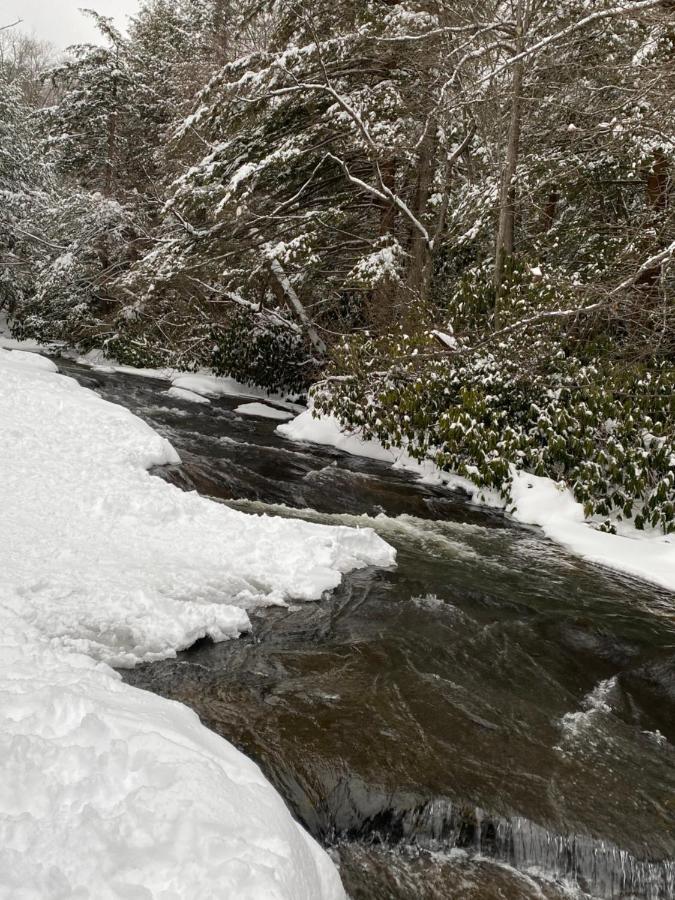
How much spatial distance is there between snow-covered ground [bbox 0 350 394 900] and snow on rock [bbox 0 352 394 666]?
13 mm

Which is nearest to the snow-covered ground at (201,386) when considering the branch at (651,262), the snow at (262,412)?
the snow at (262,412)

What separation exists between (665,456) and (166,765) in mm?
Answer: 6377

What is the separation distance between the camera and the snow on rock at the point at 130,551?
11.5ft

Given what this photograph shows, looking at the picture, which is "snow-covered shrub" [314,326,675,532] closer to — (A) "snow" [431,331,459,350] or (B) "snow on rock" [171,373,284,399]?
(A) "snow" [431,331,459,350]

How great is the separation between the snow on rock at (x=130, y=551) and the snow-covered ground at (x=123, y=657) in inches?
0.5

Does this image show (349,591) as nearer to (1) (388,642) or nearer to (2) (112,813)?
(1) (388,642)

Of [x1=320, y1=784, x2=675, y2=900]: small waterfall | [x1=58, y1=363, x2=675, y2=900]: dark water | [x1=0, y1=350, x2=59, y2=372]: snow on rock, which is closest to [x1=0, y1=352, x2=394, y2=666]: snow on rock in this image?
[x1=58, y1=363, x2=675, y2=900]: dark water

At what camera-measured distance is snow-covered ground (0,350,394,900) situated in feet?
5.60

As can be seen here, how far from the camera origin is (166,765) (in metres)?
2.04

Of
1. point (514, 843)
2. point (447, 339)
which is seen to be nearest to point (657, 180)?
point (447, 339)

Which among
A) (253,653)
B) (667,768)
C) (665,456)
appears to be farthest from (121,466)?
(665,456)

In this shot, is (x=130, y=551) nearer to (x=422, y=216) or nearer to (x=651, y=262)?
(x=651, y=262)

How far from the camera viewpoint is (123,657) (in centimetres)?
331

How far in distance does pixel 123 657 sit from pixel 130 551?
4.10 ft
